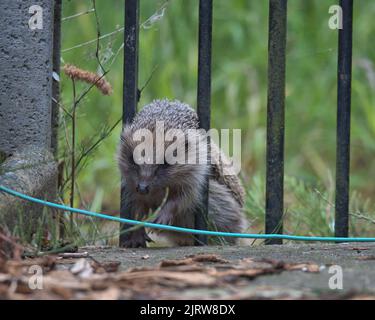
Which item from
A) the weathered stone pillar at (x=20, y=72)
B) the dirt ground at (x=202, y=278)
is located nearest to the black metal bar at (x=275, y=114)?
the dirt ground at (x=202, y=278)

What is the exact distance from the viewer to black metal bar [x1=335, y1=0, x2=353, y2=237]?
451cm

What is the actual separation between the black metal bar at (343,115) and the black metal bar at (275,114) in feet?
1.02

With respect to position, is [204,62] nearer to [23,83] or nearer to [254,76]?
[23,83]

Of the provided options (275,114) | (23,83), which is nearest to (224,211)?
(275,114)

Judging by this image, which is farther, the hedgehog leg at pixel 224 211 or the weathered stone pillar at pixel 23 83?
the hedgehog leg at pixel 224 211

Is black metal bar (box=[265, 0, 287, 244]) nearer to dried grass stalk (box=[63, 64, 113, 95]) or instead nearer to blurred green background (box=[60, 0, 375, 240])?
dried grass stalk (box=[63, 64, 113, 95])

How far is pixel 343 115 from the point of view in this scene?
4.55m

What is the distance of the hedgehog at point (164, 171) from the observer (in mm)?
4707

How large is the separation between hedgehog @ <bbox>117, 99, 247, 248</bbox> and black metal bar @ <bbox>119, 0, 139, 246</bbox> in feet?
0.42

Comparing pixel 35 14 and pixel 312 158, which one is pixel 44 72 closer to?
pixel 35 14

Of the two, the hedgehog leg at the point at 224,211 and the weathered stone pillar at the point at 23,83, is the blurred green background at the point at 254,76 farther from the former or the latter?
the weathered stone pillar at the point at 23,83

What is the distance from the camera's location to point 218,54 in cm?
907

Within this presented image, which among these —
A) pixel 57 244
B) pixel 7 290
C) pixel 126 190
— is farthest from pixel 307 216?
pixel 7 290
